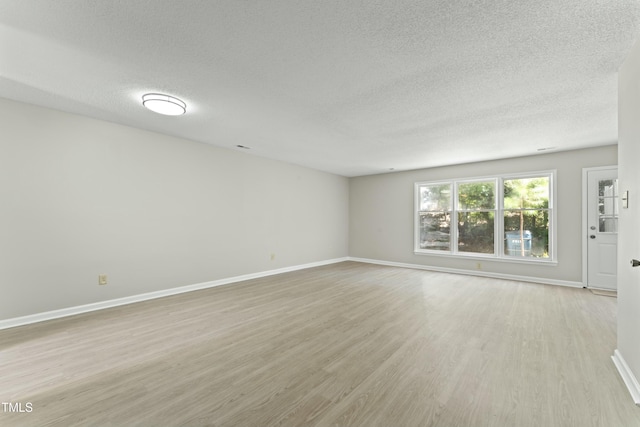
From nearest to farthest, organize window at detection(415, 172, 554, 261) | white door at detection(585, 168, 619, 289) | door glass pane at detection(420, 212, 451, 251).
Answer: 1. white door at detection(585, 168, 619, 289)
2. window at detection(415, 172, 554, 261)
3. door glass pane at detection(420, 212, 451, 251)

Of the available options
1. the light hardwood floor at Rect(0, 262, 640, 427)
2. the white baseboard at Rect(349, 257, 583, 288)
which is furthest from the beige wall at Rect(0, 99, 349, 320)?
the white baseboard at Rect(349, 257, 583, 288)

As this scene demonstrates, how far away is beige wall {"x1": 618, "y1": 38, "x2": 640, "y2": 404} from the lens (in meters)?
1.82

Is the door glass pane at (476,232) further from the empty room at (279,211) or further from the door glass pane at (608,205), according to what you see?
the door glass pane at (608,205)

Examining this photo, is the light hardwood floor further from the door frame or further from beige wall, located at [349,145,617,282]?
beige wall, located at [349,145,617,282]

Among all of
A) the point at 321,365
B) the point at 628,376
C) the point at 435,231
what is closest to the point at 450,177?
the point at 435,231

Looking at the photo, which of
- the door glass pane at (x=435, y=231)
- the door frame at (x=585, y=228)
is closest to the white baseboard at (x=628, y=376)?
the door frame at (x=585, y=228)

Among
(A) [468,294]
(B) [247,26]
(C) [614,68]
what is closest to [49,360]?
(B) [247,26]

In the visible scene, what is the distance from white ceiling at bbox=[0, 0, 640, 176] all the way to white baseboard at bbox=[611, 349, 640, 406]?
7.88 ft

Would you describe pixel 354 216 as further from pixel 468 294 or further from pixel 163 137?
pixel 163 137

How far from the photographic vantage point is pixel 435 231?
A: 252 inches

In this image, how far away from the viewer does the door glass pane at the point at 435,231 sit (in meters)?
6.25

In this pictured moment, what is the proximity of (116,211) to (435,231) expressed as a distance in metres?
6.32

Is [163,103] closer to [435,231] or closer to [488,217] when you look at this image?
[435,231]

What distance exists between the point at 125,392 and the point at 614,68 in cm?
461
